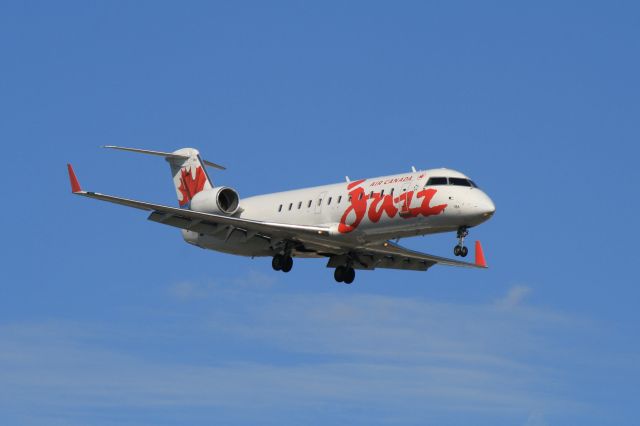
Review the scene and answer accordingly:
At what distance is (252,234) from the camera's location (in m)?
46.2

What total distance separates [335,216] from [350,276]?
3912 mm

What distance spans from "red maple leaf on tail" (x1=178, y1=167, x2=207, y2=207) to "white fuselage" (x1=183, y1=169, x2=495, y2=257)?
4.53 metres

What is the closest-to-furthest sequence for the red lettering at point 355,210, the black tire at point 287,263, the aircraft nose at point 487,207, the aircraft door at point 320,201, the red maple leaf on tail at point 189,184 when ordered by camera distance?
the aircraft nose at point 487,207, the red lettering at point 355,210, the aircraft door at point 320,201, the black tire at point 287,263, the red maple leaf on tail at point 189,184

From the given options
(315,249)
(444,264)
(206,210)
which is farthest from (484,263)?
(206,210)

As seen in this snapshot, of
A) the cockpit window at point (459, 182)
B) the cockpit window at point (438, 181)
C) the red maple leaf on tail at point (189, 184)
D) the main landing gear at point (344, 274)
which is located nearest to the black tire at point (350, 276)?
the main landing gear at point (344, 274)

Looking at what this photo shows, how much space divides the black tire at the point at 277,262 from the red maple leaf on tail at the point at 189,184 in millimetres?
6261

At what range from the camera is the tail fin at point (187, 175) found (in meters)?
51.7

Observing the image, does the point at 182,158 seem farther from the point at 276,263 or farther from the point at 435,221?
the point at 435,221

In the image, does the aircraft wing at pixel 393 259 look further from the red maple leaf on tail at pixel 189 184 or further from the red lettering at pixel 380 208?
the red maple leaf on tail at pixel 189 184

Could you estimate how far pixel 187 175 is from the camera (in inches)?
2050

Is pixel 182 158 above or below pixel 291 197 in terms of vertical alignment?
above

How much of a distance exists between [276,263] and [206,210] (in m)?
3.49

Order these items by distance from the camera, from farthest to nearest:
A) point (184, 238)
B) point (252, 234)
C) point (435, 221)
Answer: point (184, 238) < point (252, 234) < point (435, 221)

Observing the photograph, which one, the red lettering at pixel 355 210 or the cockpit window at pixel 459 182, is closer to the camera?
the cockpit window at pixel 459 182
